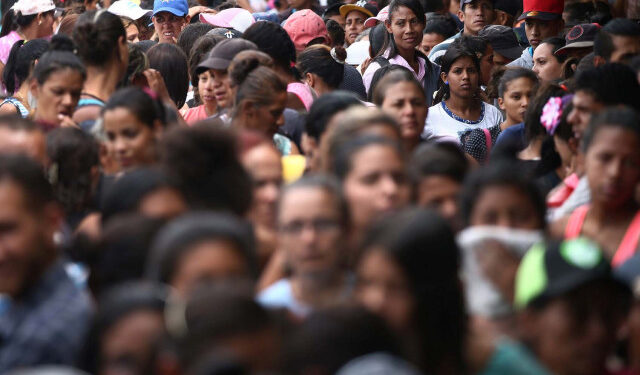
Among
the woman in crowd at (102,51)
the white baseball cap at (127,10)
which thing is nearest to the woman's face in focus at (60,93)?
the woman in crowd at (102,51)

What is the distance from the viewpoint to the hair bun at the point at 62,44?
23.2 ft

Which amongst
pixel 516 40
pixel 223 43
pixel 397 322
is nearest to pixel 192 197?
pixel 397 322

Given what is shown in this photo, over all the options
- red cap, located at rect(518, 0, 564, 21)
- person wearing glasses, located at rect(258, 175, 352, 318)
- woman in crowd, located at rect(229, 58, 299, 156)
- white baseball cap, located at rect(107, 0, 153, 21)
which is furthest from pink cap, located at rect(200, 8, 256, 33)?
person wearing glasses, located at rect(258, 175, 352, 318)

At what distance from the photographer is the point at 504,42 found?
35.2ft

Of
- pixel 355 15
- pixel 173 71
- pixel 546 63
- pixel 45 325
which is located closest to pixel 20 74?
pixel 173 71

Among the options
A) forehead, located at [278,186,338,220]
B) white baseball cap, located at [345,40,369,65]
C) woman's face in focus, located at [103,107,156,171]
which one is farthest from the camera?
white baseball cap, located at [345,40,369,65]

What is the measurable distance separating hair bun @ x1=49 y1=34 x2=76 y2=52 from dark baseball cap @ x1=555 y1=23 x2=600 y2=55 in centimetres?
398

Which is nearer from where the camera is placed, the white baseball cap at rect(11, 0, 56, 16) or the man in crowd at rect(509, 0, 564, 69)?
the white baseball cap at rect(11, 0, 56, 16)

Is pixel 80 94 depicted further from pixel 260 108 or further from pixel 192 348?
pixel 192 348

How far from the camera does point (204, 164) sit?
15.3ft

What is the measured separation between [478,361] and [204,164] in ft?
5.15

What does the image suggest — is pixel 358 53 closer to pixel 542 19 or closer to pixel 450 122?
pixel 542 19

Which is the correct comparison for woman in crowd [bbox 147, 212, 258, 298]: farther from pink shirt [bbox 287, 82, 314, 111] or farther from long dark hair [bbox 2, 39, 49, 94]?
long dark hair [bbox 2, 39, 49, 94]

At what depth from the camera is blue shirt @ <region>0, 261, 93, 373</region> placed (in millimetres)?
3525
